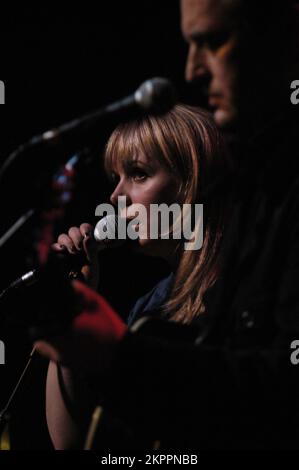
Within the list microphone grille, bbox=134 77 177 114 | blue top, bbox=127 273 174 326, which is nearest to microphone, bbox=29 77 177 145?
microphone grille, bbox=134 77 177 114

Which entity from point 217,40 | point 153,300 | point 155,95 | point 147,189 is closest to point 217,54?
point 217,40

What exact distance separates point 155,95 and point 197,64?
0.77 ft

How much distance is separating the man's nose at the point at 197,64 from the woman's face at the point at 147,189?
733mm

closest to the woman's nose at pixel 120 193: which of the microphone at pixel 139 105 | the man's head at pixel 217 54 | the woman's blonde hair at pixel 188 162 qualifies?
the woman's blonde hair at pixel 188 162

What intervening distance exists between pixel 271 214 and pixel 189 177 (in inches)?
34.0

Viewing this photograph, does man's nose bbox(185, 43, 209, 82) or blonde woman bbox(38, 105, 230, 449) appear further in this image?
blonde woman bbox(38, 105, 230, 449)

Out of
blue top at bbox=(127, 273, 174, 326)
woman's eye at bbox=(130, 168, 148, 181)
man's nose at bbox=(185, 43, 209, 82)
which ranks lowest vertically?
blue top at bbox=(127, 273, 174, 326)

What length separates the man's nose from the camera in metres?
1.13

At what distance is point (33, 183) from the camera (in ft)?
3.39

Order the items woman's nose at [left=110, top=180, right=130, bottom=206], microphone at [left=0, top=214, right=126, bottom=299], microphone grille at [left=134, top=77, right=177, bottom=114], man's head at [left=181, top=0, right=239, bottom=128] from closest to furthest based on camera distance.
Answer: microphone grille at [left=134, top=77, right=177, bottom=114]
man's head at [left=181, top=0, right=239, bottom=128]
microphone at [left=0, top=214, right=126, bottom=299]
woman's nose at [left=110, top=180, right=130, bottom=206]

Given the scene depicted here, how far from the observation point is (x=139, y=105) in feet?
3.15

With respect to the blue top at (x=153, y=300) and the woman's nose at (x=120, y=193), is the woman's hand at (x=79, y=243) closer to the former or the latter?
the woman's nose at (x=120, y=193)

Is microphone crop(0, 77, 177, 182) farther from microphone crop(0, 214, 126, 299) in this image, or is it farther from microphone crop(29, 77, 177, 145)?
microphone crop(0, 214, 126, 299)
